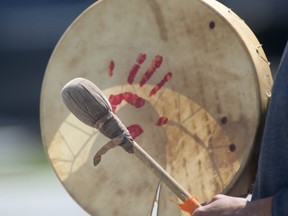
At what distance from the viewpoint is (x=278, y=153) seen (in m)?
1.59

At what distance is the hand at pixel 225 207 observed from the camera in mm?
1600

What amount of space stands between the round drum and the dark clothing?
264mm

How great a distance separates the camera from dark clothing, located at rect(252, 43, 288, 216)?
1.56 m

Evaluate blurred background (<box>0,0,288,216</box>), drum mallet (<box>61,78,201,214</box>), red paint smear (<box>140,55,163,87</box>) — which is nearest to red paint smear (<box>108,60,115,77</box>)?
red paint smear (<box>140,55,163,87</box>)

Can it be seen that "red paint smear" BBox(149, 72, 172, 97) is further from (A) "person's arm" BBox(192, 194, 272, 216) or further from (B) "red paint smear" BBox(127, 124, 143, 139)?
(A) "person's arm" BBox(192, 194, 272, 216)

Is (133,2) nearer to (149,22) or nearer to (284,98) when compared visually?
(149,22)

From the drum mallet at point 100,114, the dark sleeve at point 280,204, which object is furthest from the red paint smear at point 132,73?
the dark sleeve at point 280,204

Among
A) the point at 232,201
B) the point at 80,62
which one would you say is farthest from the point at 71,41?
the point at 232,201

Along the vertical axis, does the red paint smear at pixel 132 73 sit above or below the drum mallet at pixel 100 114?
above

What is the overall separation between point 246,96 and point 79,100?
350 millimetres

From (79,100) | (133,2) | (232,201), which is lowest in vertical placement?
(232,201)

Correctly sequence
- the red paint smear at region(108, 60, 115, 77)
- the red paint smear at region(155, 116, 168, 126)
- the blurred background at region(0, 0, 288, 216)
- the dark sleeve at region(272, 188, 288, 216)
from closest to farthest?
the dark sleeve at region(272, 188, 288, 216) → the red paint smear at region(155, 116, 168, 126) → the red paint smear at region(108, 60, 115, 77) → the blurred background at region(0, 0, 288, 216)

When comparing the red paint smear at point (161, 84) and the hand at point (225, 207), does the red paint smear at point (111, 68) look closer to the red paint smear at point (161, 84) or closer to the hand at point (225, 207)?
the red paint smear at point (161, 84)

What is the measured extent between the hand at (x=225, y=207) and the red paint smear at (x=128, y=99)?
52cm
